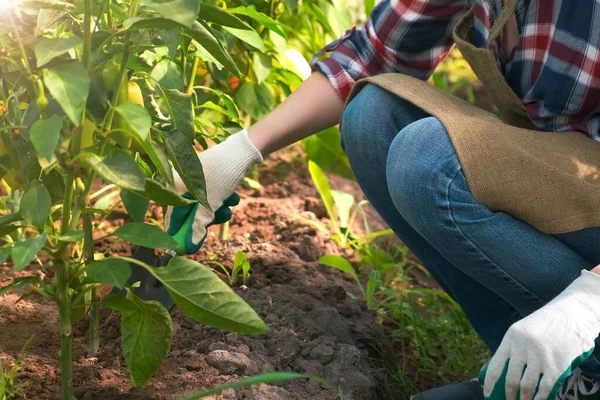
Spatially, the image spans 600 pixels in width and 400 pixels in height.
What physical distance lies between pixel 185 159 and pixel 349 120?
1.69ft

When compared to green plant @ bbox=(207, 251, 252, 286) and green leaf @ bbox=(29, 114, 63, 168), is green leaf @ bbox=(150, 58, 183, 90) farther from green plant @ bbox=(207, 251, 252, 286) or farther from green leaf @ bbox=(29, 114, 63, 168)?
green leaf @ bbox=(29, 114, 63, 168)

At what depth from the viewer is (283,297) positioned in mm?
1692

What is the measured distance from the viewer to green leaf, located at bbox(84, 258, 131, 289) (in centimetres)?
108

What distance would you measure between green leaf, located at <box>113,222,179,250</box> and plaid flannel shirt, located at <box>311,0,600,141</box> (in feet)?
2.20

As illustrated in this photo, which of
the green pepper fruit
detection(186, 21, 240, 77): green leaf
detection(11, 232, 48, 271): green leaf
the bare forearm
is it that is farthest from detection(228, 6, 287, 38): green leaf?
detection(11, 232, 48, 271): green leaf

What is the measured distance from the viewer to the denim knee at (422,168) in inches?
55.9

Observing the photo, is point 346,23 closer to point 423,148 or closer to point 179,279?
point 423,148

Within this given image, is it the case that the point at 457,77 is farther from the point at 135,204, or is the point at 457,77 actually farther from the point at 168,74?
the point at 135,204

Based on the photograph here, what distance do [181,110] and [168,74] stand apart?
1.12 feet

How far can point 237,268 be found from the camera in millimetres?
1702

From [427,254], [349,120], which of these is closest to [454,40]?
[349,120]

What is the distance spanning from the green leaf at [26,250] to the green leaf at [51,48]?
0.66 ft

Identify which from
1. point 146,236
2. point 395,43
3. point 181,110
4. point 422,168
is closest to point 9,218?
point 146,236

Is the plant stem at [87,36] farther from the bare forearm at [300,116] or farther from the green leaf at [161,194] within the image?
the bare forearm at [300,116]
